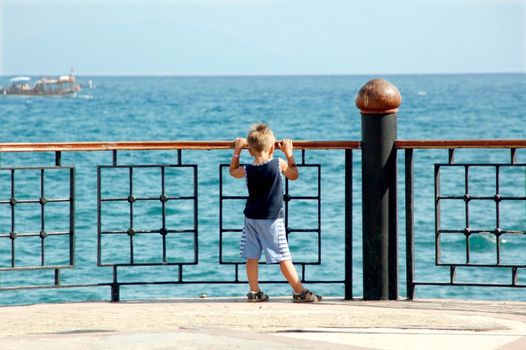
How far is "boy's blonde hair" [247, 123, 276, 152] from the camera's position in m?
7.37

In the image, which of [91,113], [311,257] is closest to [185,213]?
[311,257]

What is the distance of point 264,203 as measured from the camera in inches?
297

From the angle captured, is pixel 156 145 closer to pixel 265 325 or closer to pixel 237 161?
pixel 237 161

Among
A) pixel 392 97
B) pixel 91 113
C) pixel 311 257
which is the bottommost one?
pixel 311 257

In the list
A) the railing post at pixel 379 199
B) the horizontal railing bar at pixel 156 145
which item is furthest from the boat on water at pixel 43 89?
the railing post at pixel 379 199

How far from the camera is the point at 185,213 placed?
90.4 ft

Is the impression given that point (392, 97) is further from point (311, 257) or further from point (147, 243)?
point (147, 243)

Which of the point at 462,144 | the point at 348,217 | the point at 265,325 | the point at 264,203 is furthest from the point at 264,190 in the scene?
the point at 462,144

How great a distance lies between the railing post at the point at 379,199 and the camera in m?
7.70

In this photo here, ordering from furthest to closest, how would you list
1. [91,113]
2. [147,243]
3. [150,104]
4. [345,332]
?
1. [150,104]
2. [91,113]
3. [147,243]
4. [345,332]

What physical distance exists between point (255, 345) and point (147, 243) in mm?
18080

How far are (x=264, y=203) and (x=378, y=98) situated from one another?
3.33 feet

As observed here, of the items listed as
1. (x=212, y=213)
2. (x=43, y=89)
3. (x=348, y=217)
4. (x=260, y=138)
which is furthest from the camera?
(x=43, y=89)

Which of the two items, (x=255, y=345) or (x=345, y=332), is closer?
(x=255, y=345)
